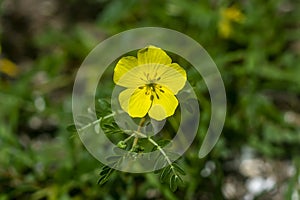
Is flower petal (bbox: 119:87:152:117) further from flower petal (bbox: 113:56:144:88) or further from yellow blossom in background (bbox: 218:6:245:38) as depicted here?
yellow blossom in background (bbox: 218:6:245:38)

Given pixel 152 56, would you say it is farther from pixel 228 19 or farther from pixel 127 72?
pixel 228 19

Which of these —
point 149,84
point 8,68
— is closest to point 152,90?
point 149,84

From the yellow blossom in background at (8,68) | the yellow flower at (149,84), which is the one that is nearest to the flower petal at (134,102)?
the yellow flower at (149,84)

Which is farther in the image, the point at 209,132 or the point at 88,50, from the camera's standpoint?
the point at 88,50

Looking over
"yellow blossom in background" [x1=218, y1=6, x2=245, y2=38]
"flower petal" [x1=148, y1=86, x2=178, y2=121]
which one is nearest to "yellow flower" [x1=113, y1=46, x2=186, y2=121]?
"flower petal" [x1=148, y1=86, x2=178, y2=121]

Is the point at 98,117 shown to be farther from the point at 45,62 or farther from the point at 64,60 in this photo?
the point at 64,60

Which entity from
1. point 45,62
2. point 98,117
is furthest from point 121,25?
point 98,117
